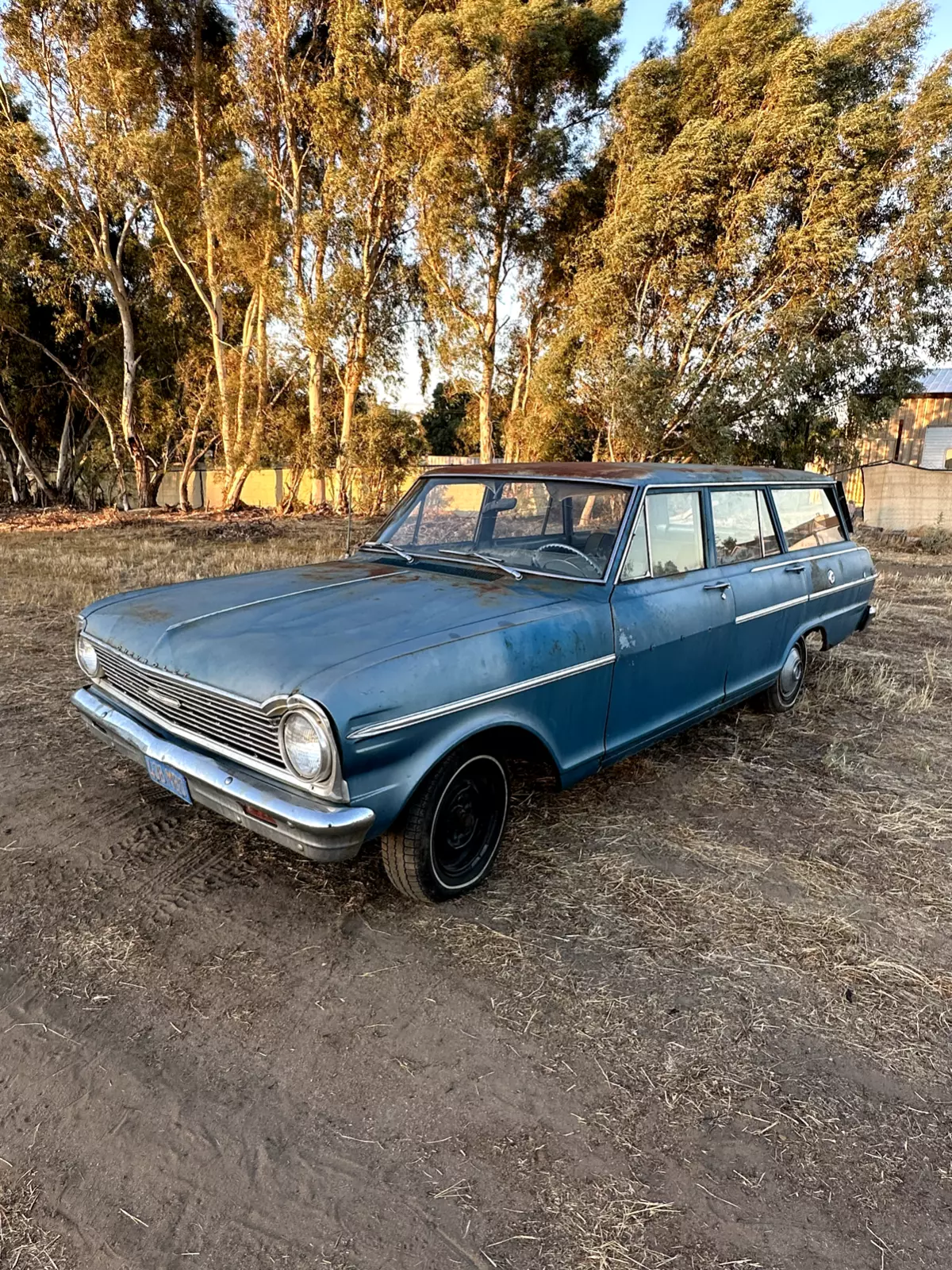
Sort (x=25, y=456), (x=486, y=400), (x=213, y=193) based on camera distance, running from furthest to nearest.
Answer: (x=25, y=456) → (x=486, y=400) → (x=213, y=193)

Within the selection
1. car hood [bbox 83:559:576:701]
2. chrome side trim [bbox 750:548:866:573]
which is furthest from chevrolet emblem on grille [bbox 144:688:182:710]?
chrome side trim [bbox 750:548:866:573]

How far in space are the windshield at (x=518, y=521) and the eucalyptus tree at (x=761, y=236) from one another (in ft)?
41.0

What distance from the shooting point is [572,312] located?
16922 mm

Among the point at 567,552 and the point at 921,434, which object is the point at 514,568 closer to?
the point at 567,552

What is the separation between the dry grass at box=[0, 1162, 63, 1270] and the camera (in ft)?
5.20

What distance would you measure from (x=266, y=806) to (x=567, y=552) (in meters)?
1.84

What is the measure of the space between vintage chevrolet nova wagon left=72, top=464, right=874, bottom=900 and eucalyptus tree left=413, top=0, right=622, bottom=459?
48.5 ft

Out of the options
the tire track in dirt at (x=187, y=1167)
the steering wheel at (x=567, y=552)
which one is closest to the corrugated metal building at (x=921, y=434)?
the steering wheel at (x=567, y=552)

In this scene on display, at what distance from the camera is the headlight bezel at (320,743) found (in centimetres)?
225

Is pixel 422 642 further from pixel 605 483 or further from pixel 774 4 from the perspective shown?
pixel 774 4

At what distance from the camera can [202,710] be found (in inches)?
105

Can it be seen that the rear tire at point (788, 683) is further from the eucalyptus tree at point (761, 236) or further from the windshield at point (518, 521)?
the eucalyptus tree at point (761, 236)

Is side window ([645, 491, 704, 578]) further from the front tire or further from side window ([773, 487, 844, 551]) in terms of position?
the front tire

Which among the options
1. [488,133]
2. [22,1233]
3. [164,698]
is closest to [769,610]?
[164,698]
